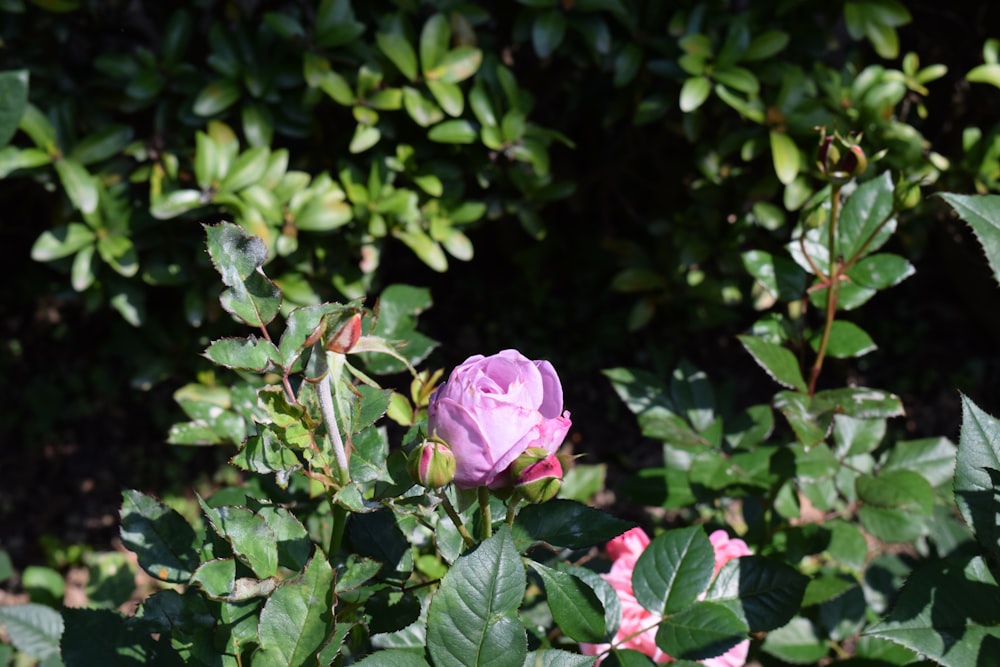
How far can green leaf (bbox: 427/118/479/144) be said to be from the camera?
2053 millimetres

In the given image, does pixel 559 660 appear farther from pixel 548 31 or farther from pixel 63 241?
pixel 63 241

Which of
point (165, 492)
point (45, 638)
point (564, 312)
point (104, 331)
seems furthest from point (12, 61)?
point (564, 312)

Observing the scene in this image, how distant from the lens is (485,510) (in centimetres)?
78

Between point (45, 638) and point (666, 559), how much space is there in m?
0.86

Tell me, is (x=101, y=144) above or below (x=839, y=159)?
below

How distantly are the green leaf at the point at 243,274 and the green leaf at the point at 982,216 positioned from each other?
0.68m

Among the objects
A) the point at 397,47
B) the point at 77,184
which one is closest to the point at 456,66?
the point at 397,47

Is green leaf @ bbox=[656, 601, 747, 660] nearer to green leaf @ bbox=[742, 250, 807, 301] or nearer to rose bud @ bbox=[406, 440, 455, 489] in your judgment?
rose bud @ bbox=[406, 440, 455, 489]

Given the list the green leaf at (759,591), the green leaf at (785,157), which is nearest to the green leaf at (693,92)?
the green leaf at (785,157)

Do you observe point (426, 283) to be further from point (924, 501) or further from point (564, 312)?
point (924, 501)

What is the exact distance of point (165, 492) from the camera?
8.93 ft

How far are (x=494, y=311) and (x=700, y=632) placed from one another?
2176mm

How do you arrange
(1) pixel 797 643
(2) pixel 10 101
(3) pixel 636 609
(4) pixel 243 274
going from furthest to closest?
(2) pixel 10 101 < (1) pixel 797 643 < (3) pixel 636 609 < (4) pixel 243 274

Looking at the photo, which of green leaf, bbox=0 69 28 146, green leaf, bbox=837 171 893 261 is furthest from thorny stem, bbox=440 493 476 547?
green leaf, bbox=0 69 28 146
